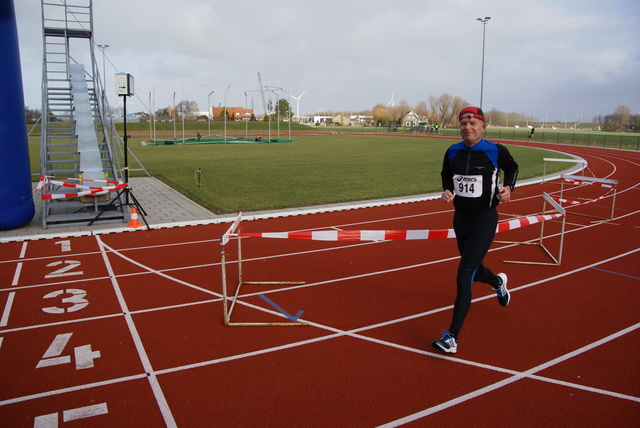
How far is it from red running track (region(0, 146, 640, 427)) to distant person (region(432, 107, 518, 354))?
0.63m

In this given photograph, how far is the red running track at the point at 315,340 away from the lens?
12.8 ft

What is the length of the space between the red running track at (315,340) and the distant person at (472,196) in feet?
2.08

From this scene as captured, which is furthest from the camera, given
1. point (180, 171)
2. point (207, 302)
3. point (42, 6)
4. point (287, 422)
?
point (180, 171)

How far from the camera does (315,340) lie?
5.14 metres

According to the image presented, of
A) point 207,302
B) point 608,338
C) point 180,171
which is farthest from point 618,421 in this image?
point 180,171

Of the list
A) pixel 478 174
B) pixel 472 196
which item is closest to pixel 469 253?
pixel 472 196

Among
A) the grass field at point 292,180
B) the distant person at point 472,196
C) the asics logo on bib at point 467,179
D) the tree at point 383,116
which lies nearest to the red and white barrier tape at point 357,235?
the distant person at point 472,196

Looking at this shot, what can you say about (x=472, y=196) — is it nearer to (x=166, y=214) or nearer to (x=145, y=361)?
(x=145, y=361)

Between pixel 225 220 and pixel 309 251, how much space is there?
3369 millimetres

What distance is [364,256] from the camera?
330 inches

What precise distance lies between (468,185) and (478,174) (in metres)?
0.15

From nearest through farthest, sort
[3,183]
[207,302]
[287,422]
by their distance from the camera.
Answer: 1. [287,422]
2. [207,302]
3. [3,183]

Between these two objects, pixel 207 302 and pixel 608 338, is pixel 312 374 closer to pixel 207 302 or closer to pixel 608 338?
pixel 207 302

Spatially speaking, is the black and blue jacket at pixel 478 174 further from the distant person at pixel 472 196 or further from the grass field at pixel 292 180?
the grass field at pixel 292 180
